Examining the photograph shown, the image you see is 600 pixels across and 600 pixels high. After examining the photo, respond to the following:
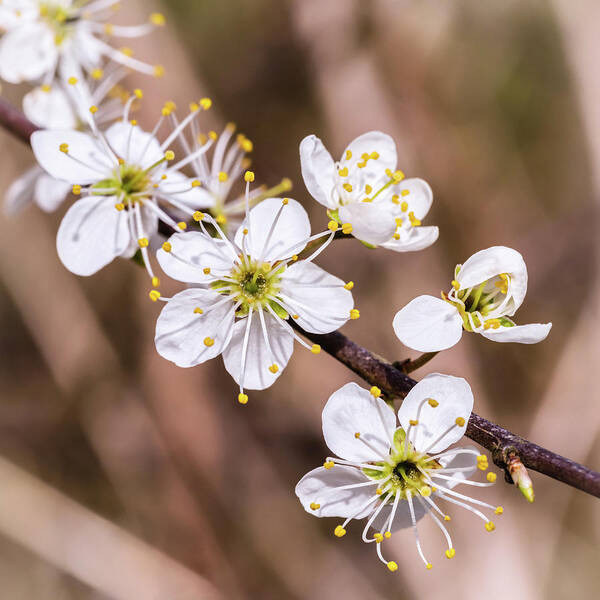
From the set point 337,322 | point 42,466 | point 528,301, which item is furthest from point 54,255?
point 528,301

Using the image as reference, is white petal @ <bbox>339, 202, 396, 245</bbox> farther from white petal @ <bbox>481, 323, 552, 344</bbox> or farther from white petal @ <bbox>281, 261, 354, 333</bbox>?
white petal @ <bbox>481, 323, 552, 344</bbox>

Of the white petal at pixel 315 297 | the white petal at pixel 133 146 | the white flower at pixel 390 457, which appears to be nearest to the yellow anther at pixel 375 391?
the white flower at pixel 390 457

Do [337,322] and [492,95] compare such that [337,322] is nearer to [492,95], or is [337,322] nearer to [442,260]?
[442,260]

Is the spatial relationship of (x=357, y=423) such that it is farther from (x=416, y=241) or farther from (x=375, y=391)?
(x=416, y=241)

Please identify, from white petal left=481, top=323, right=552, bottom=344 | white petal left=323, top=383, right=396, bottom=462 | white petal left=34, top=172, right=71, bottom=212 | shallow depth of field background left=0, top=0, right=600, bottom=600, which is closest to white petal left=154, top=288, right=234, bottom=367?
white petal left=323, top=383, right=396, bottom=462

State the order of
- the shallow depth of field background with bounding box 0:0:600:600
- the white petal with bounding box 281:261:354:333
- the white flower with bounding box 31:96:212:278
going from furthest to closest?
the shallow depth of field background with bounding box 0:0:600:600 → the white flower with bounding box 31:96:212:278 → the white petal with bounding box 281:261:354:333

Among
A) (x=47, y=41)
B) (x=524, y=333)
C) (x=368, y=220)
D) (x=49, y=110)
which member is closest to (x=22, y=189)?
(x=49, y=110)
